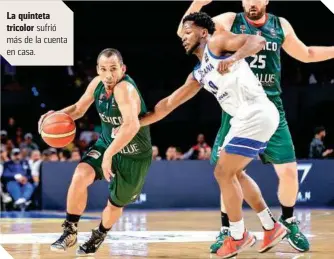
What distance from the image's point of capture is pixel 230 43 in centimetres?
578

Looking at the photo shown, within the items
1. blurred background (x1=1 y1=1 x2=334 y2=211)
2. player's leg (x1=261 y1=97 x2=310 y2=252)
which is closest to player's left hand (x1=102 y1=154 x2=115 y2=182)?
player's leg (x1=261 y1=97 x2=310 y2=252)

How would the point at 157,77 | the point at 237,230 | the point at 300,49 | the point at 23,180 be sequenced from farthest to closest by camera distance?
the point at 157,77
the point at 23,180
the point at 300,49
the point at 237,230

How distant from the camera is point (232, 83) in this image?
5734mm

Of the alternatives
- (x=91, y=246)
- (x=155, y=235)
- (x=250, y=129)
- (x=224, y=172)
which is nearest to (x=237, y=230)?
(x=224, y=172)

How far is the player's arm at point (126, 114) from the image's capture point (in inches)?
242

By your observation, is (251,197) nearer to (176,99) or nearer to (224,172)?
(224,172)

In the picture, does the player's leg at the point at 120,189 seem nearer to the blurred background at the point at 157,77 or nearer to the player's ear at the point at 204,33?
the player's ear at the point at 204,33

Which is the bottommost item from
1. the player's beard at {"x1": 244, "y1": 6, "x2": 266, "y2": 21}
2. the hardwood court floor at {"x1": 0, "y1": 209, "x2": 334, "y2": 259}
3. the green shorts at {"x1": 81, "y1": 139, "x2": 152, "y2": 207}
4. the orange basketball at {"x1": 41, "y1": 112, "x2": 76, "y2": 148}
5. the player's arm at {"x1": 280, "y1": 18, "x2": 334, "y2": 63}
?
the hardwood court floor at {"x1": 0, "y1": 209, "x2": 334, "y2": 259}

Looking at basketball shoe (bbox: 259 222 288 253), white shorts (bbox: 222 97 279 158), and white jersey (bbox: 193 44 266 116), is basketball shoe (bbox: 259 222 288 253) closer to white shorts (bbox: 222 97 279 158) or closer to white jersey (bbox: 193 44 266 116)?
white shorts (bbox: 222 97 279 158)

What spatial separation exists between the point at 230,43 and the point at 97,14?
544 inches

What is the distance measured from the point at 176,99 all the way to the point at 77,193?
1.11m

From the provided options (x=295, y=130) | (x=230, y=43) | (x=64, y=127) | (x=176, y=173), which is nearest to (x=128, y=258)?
(x=64, y=127)

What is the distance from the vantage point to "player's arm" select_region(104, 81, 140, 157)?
6145 millimetres

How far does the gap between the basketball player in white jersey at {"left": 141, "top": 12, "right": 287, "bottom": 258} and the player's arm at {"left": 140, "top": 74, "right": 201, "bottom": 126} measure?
1.25 feet
